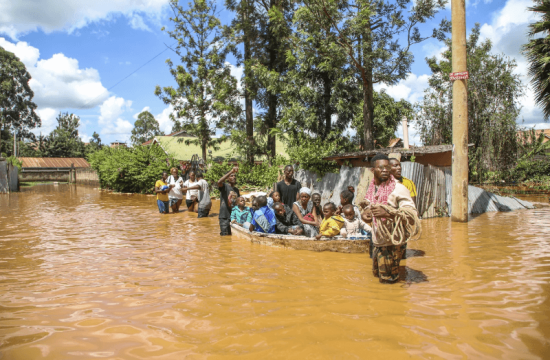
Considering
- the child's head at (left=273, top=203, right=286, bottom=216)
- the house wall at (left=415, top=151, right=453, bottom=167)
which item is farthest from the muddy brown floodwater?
the house wall at (left=415, top=151, right=453, bottom=167)

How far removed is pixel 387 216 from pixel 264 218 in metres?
3.89

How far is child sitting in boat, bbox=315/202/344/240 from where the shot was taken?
21.4ft

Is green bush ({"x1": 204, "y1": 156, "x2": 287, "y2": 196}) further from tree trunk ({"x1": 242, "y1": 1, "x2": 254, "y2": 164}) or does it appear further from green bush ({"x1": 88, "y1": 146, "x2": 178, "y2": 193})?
green bush ({"x1": 88, "y1": 146, "x2": 178, "y2": 193})

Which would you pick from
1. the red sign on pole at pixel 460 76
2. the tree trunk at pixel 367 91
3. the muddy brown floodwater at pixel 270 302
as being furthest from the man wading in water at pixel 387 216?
the tree trunk at pixel 367 91

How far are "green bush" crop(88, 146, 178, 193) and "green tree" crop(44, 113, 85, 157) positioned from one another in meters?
28.7

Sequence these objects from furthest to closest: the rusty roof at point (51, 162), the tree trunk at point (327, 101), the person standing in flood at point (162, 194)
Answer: the rusty roof at point (51, 162) → the tree trunk at point (327, 101) → the person standing in flood at point (162, 194)

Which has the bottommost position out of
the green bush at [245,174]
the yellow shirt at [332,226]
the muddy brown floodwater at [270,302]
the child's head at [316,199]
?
the muddy brown floodwater at [270,302]

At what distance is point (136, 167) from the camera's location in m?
23.4

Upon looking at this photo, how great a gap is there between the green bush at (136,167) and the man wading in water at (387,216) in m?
18.9

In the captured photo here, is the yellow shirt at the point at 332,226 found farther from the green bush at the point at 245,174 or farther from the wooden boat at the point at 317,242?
the green bush at the point at 245,174

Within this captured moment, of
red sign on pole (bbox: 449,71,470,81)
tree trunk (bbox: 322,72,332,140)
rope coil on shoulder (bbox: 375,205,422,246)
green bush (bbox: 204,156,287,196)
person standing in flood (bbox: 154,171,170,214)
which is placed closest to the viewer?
rope coil on shoulder (bbox: 375,205,422,246)

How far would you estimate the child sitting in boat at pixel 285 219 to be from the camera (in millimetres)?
7656

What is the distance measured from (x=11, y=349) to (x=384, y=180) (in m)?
4.04

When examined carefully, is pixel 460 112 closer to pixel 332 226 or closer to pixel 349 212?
pixel 349 212
